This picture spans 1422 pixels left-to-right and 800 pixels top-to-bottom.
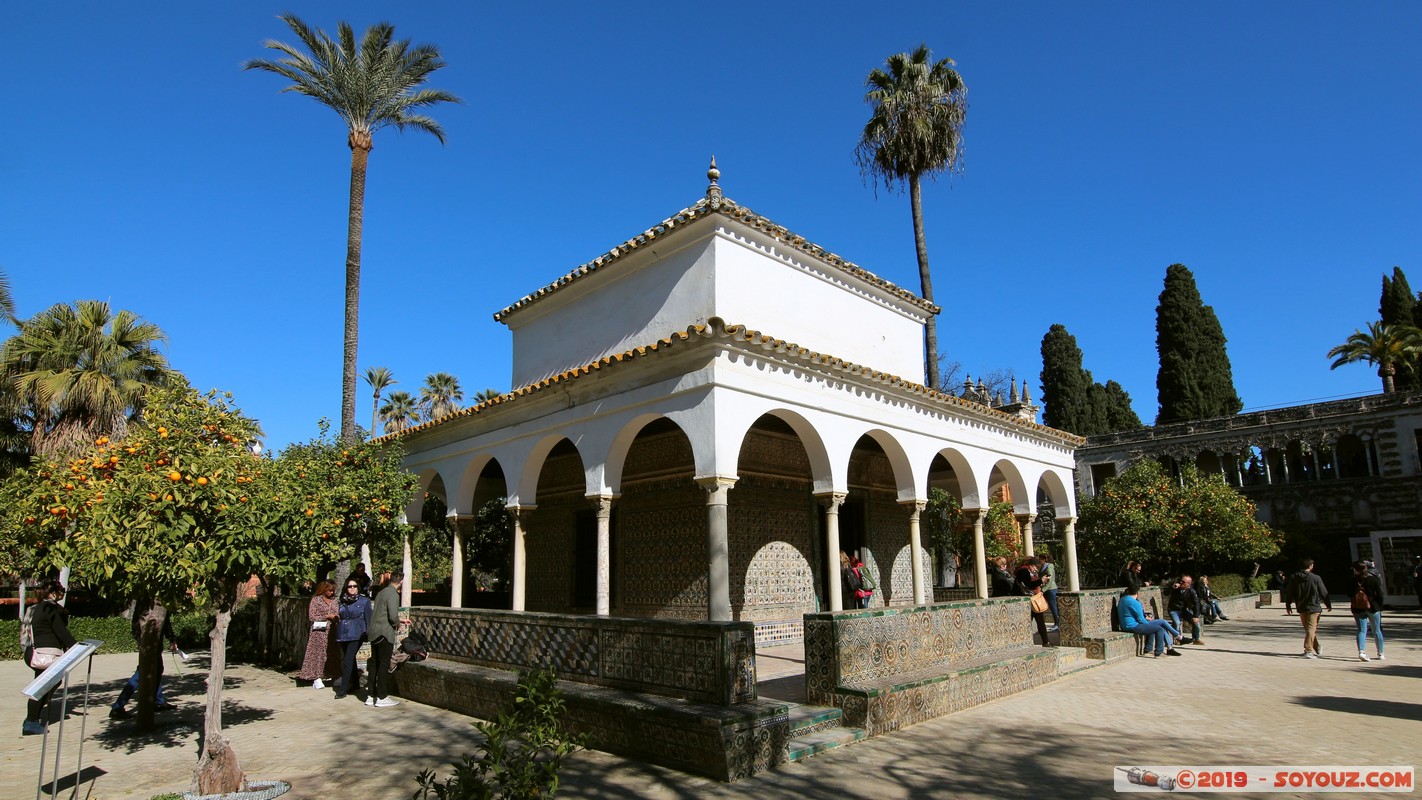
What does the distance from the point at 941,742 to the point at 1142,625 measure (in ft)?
24.1

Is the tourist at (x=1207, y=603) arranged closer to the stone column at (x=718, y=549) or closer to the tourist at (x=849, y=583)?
the tourist at (x=849, y=583)

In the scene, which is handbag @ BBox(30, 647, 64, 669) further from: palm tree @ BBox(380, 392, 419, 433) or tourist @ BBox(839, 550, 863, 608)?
palm tree @ BBox(380, 392, 419, 433)

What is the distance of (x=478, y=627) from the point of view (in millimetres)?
8859

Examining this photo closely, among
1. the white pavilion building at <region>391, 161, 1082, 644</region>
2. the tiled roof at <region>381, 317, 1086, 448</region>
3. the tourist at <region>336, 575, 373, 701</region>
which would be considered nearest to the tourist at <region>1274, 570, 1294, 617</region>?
the white pavilion building at <region>391, 161, 1082, 644</region>

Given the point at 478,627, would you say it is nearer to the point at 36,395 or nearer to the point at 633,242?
the point at 633,242

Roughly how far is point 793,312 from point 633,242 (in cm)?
263

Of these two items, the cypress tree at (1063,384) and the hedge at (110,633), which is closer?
the hedge at (110,633)

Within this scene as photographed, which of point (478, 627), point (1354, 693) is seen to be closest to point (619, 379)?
point (478, 627)

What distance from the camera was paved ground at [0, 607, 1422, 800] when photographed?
567cm

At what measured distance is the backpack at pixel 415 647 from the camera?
31.3 ft

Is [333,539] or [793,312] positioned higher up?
[793,312]

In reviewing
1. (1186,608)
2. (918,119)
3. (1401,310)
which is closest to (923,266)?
(918,119)

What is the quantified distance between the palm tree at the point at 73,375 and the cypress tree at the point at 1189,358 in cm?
4171

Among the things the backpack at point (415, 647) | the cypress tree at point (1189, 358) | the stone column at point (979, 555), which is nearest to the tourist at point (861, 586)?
the stone column at point (979, 555)
